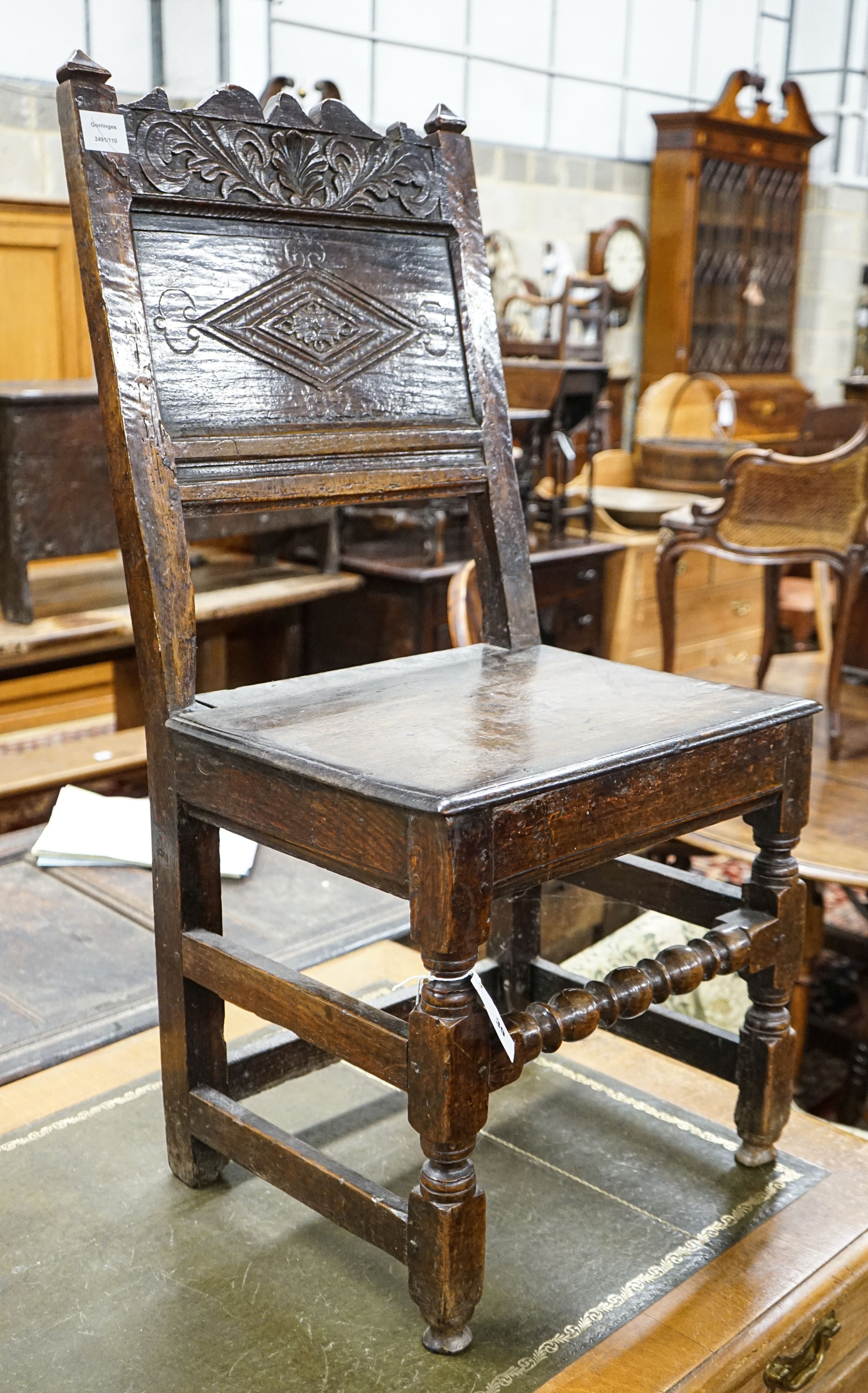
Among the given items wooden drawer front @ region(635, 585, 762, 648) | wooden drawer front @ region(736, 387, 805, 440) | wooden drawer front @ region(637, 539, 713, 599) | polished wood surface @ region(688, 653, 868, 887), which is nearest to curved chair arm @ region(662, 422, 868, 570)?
polished wood surface @ region(688, 653, 868, 887)

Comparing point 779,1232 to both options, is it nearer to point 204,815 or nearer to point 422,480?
point 204,815

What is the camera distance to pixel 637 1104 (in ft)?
4.40

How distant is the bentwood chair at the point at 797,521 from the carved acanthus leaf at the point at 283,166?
6.66ft

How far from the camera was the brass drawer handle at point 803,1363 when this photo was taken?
1.03m

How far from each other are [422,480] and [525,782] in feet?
1.51

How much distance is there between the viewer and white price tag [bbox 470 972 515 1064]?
2.94 ft

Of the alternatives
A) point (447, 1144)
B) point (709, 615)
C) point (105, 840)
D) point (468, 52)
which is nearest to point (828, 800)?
point (105, 840)

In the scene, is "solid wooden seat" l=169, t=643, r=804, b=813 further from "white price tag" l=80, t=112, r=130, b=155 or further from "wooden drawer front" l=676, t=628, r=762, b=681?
"wooden drawer front" l=676, t=628, r=762, b=681

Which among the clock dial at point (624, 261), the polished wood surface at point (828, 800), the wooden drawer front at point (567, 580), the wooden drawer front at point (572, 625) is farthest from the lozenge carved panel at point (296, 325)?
the clock dial at point (624, 261)

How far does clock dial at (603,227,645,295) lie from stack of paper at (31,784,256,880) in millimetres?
5617

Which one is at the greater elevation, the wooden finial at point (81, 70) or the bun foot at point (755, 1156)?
the wooden finial at point (81, 70)

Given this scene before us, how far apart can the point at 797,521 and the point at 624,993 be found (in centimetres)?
242

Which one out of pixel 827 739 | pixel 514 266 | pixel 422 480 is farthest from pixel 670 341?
pixel 422 480

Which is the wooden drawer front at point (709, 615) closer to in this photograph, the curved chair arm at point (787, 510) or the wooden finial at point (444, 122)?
the curved chair arm at point (787, 510)
